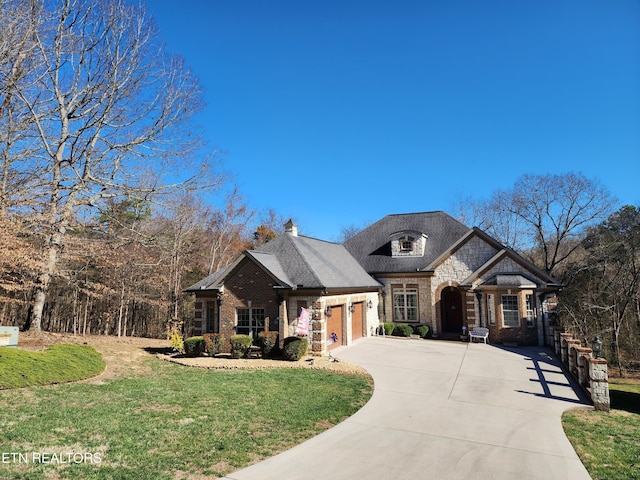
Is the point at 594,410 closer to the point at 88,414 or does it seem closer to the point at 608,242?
the point at 88,414

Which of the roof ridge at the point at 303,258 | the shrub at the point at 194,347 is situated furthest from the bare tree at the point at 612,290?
the shrub at the point at 194,347

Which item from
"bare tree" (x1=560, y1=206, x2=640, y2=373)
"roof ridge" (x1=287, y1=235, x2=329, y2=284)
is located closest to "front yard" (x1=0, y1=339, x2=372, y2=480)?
"roof ridge" (x1=287, y1=235, x2=329, y2=284)

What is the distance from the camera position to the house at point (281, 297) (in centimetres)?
1621

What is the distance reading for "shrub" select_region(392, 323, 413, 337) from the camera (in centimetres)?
2191

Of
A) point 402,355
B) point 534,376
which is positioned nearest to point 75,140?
point 402,355

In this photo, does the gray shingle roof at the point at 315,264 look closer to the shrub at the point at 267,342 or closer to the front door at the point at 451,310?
the shrub at the point at 267,342

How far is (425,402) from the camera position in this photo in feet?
31.4

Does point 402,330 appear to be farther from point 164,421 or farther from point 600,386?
point 164,421

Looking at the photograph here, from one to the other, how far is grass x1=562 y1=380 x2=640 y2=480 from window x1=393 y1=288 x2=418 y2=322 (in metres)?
12.9

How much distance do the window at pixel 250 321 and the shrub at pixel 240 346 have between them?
106 cm

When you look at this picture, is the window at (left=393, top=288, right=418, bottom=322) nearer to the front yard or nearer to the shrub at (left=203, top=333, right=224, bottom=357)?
the front yard

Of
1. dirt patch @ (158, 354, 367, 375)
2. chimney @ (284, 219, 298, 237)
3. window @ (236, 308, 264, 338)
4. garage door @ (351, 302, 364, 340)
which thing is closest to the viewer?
dirt patch @ (158, 354, 367, 375)

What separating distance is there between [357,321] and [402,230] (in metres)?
8.04

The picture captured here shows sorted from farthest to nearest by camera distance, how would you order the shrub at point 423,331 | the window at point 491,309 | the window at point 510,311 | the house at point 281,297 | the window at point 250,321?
the shrub at point 423,331 → the window at point 491,309 → the window at point 510,311 → the window at point 250,321 → the house at point 281,297
